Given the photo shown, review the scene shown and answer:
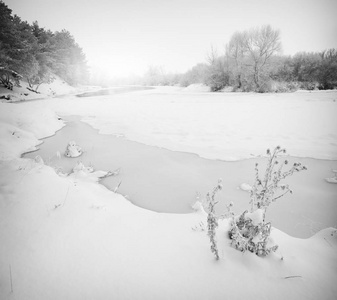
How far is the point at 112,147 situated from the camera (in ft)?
19.7

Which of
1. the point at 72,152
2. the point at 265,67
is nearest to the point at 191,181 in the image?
the point at 72,152

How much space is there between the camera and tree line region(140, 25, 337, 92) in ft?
80.4

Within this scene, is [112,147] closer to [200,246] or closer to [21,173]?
[21,173]

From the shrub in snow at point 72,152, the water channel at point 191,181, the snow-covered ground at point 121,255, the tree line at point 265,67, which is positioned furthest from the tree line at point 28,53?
the tree line at point 265,67

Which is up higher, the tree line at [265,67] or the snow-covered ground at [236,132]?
the tree line at [265,67]

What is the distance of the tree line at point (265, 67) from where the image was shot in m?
24.5

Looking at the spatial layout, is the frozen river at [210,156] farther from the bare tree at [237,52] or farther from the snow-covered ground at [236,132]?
the bare tree at [237,52]

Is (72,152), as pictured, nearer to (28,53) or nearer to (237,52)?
(28,53)

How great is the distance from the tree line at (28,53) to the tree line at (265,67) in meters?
26.0

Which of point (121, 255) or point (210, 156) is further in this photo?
point (210, 156)

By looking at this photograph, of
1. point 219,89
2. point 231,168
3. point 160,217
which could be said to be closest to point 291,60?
point 219,89

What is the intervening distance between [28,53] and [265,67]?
29939mm

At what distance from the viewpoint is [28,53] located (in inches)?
764

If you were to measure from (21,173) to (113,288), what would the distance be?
2544mm
